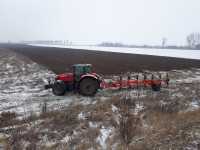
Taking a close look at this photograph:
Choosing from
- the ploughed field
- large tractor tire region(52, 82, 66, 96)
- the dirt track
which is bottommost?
the ploughed field

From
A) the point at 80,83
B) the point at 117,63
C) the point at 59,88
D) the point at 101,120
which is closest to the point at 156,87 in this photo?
the point at 80,83

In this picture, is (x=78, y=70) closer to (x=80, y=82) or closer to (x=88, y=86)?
(x=80, y=82)

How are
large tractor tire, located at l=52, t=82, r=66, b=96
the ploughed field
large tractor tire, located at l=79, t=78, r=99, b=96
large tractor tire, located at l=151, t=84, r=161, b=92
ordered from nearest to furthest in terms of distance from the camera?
the ploughed field → large tractor tire, located at l=79, t=78, r=99, b=96 → large tractor tire, located at l=52, t=82, r=66, b=96 → large tractor tire, located at l=151, t=84, r=161, b=92

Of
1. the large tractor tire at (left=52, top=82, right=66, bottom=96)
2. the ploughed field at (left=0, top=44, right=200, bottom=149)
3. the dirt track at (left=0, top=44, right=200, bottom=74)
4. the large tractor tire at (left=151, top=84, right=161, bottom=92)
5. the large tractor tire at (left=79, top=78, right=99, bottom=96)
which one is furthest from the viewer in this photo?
the dirt track at (left=0, top=44, right=200, bottom=74)

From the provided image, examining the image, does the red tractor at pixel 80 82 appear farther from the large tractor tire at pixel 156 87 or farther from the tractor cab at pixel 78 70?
the large tractor tire at pixel 156 87

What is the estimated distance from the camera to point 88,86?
12.2 meters

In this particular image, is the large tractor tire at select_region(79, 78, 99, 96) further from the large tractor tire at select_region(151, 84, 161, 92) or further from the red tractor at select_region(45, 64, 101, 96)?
the large tractor tire at select_region(151, 84, 161, 92)

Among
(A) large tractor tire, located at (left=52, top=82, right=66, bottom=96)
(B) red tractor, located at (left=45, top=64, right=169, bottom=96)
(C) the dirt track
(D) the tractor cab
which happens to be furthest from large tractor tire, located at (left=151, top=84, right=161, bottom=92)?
(C) the dirt track

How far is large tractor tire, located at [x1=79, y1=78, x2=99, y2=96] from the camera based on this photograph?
12109mm

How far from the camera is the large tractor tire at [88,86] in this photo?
39.7ft

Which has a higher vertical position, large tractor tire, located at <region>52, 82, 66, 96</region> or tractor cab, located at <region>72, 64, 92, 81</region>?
tractor cab, located at <region>72, 64, 92, 81</region>

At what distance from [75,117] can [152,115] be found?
3162 millimetres

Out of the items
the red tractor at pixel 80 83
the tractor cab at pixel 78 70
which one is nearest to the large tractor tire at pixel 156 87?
the red tractor at pixel 80 83

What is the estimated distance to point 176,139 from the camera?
675 cm
